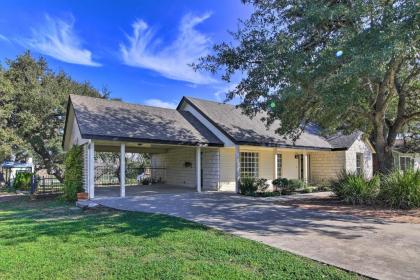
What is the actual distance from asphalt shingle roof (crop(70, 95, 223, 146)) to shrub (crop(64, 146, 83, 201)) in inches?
78.3

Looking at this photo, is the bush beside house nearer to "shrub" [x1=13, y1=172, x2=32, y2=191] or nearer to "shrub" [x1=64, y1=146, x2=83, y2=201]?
"shrub" [x1=64, y1=146, x2=83, y2=201]

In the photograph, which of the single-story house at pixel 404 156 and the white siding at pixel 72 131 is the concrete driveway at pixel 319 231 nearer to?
the white siding at pixel 72 131

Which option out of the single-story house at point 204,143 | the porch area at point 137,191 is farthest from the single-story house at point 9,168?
the porch area at point 137,191

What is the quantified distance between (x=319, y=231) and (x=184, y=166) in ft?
45.2

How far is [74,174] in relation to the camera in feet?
50.0

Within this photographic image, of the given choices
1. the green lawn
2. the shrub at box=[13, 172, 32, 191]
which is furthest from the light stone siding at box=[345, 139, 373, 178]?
the shrub at box=[13, 172, 32, 191]

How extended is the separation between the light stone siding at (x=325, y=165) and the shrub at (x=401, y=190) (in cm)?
1001

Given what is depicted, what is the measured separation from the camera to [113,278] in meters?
4.94

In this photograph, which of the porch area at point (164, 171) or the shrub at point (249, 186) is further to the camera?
the porch area at point (164, 171)

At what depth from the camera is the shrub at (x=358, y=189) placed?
12709mm

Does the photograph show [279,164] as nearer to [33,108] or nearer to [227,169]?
[227,169]

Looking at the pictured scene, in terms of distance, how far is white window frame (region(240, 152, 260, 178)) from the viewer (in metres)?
19.4

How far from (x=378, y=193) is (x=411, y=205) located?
1.24 m

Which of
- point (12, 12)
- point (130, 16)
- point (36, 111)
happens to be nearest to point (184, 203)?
point (130, 16)
